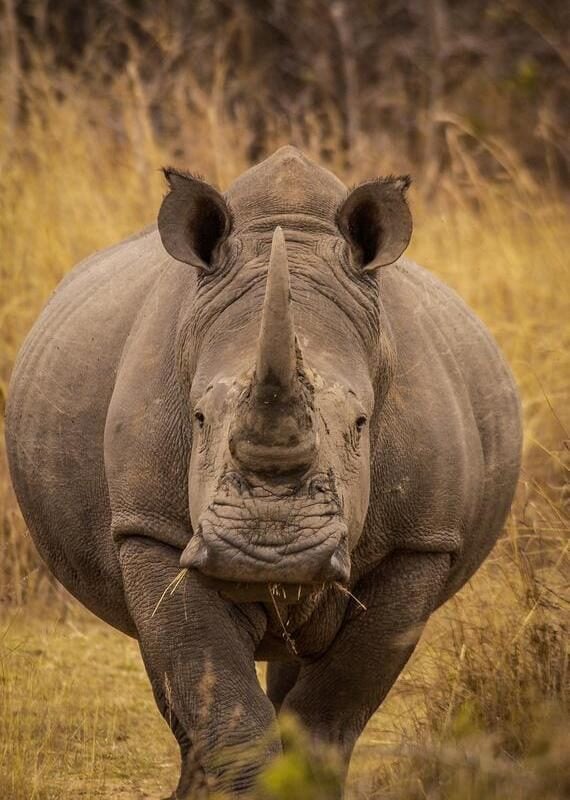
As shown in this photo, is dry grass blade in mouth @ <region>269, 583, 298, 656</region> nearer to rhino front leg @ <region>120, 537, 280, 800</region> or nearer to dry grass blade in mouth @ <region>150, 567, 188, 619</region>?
rhino front leg @ <region>120, 537, 280, 800</region>

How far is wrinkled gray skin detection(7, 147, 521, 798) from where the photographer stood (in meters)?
3.67

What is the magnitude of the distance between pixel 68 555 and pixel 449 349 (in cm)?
125

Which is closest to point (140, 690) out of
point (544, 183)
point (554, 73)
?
point (544, 183)

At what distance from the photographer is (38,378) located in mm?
5340

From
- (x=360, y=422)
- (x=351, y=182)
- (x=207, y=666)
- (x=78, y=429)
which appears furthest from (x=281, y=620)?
(x=351, y=182)

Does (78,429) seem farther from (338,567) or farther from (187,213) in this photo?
(338,567)

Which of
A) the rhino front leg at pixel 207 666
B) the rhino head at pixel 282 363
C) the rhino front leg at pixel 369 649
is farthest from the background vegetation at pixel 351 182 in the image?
the rhino head at pixel 282 363

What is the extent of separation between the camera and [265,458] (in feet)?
12.0

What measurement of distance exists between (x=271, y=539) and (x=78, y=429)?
4.84ft

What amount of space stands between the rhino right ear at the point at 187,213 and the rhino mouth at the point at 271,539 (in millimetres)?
838

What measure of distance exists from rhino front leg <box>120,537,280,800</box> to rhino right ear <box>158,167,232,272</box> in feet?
2.42

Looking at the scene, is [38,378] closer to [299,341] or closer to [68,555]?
[68,555]

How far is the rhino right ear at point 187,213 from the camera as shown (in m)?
4.29

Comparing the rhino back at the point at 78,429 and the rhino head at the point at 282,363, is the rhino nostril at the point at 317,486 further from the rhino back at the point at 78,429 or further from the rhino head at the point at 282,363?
the rhino back at the point at 78,429
